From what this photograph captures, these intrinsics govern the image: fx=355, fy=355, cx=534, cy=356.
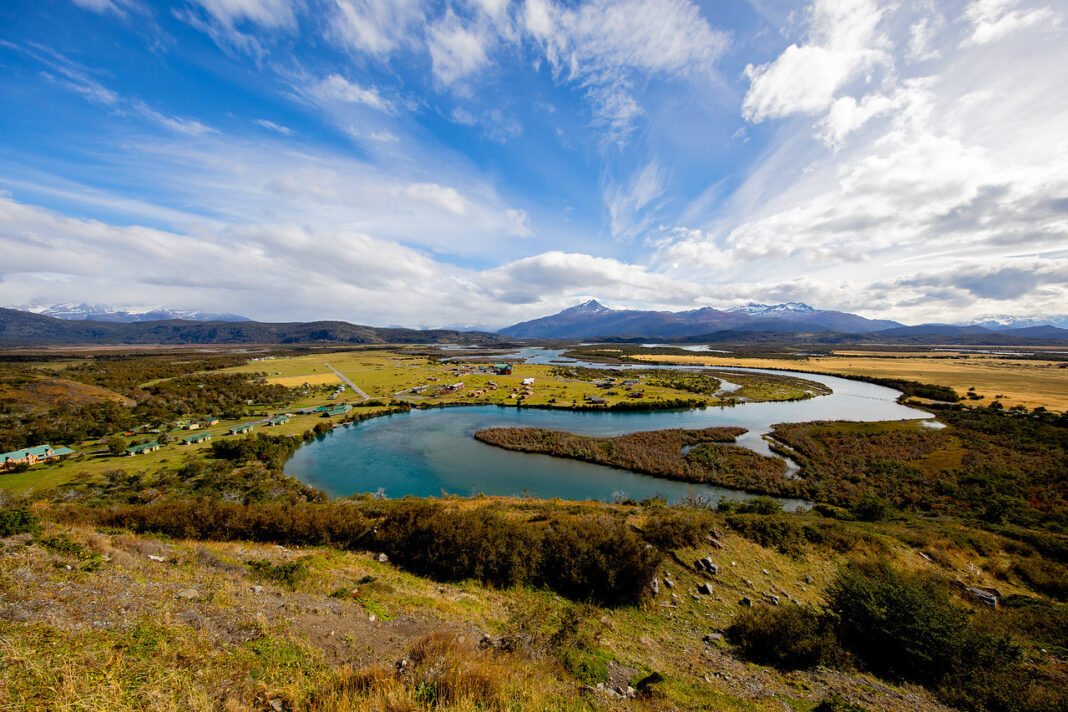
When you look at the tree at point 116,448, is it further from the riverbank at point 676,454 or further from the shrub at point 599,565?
the shrub at point 599,565

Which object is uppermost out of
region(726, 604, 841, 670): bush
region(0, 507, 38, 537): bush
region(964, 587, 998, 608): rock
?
region(0, 507, 38, 537): bush

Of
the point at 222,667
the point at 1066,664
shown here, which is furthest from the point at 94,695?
the point at 1066,664

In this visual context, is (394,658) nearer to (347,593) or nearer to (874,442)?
(347,593)

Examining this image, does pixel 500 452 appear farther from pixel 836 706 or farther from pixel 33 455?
pixel 33 455

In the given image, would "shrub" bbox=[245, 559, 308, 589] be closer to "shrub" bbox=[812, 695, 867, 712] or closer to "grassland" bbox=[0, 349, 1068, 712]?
"grassland" bbox=[0, 349, 1068, 712]

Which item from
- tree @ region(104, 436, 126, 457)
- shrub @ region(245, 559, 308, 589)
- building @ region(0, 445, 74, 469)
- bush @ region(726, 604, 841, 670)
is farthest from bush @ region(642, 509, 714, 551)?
Answer: building @ region(0, 445, 74, 469)

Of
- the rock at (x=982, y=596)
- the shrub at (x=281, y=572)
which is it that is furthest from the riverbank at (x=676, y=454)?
the shrub at (x=281, y=572)
